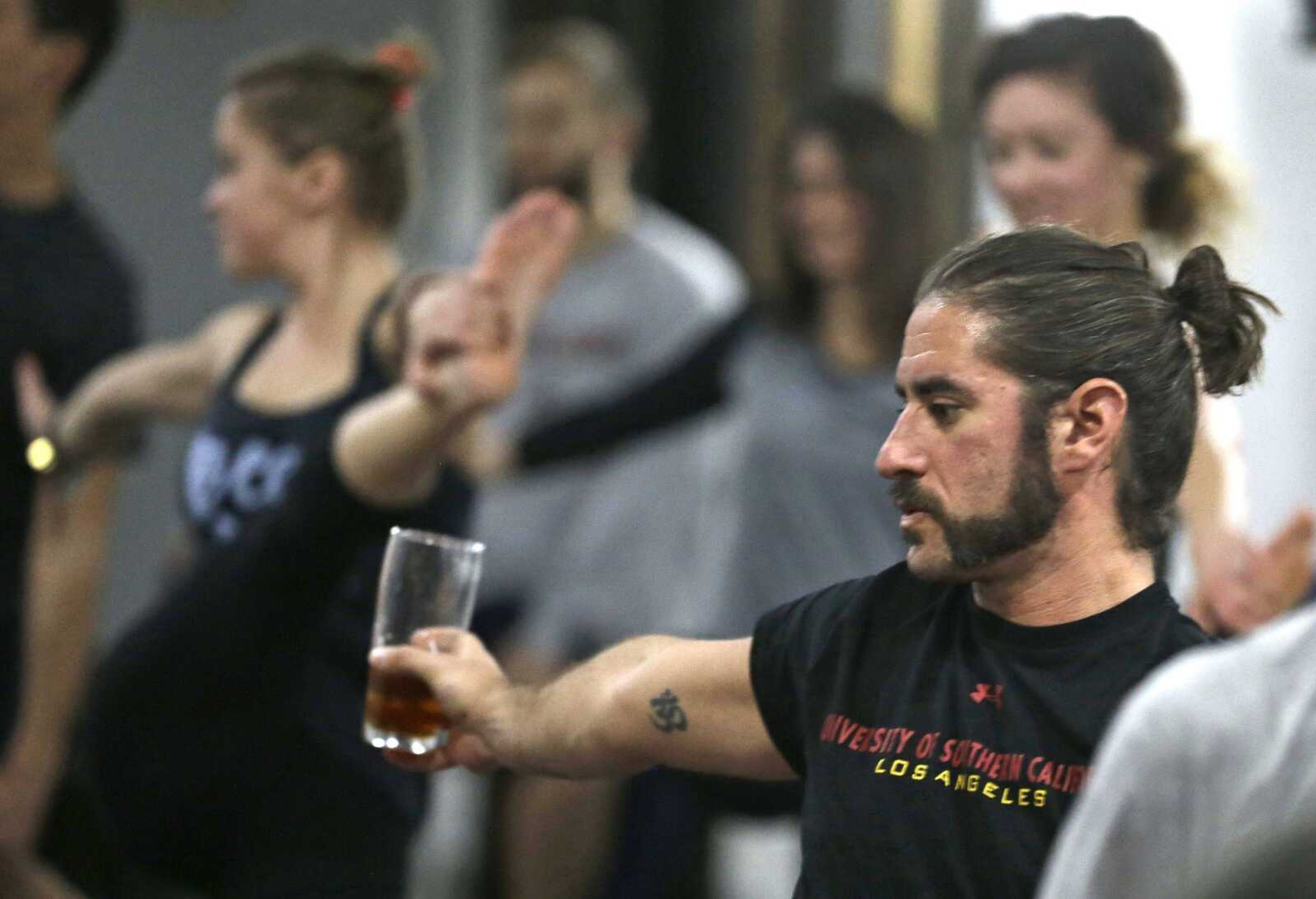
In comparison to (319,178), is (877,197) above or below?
below

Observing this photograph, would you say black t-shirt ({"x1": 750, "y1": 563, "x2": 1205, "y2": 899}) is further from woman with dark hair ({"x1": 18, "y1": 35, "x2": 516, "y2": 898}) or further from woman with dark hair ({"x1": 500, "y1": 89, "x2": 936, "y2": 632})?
woman with dark hair ({"x1": 500, "y1": 89, "x2": 936, "y2": 632})

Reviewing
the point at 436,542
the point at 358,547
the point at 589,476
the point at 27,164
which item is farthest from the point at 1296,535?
the point at 589,476

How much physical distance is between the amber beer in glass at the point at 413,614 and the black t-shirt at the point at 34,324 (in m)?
1.20

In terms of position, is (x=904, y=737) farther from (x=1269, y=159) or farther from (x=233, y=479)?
(x=1269, y=159)

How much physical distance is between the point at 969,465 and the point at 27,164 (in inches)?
79.8

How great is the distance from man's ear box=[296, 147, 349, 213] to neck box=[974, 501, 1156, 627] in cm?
161

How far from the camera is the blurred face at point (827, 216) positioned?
371 centimetres

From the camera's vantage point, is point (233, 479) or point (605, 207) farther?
point (605, 207)

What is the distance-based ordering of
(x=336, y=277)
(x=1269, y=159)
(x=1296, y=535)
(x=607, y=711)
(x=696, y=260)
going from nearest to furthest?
(x=607, y=711) → (x=1296, y=535) → (x=336, y=277) → (x=1269, y=159) → (x=696, y=260)

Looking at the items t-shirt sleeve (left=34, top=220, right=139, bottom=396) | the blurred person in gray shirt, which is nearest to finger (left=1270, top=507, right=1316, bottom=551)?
the blurred person in gray shirt

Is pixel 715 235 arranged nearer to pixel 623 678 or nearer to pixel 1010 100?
pixel 1010 100

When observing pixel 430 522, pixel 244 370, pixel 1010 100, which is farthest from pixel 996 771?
pixel 244 370

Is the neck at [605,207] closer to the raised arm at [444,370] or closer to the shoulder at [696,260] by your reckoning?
the shoulder at [696,260]

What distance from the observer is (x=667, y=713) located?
181 cm
